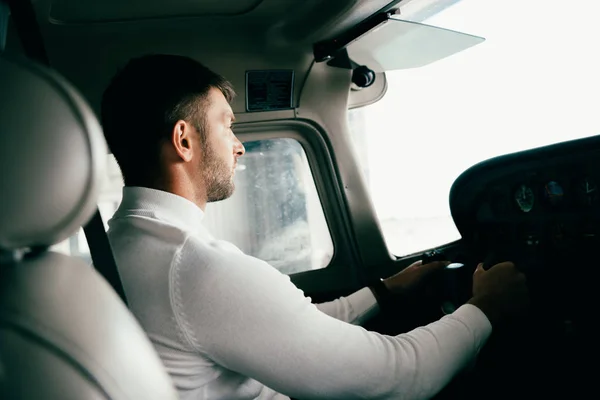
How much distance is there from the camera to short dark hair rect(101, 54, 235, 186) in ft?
5.02

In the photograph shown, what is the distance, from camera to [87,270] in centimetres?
86

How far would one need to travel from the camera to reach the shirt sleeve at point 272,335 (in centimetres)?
115

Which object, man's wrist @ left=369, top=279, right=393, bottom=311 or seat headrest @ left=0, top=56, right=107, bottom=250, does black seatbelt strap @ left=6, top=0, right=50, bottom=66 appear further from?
man's wrist @ left=369, top=279, right=393, bottom=311

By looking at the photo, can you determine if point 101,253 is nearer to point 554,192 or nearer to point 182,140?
point 182,140

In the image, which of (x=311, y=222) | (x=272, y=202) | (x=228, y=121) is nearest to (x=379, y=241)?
(x=311, y=222)

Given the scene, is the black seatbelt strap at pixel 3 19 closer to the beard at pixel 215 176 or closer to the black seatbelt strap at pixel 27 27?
the black seatbelt strap at pixel 27 27

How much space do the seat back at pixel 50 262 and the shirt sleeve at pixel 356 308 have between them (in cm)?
137

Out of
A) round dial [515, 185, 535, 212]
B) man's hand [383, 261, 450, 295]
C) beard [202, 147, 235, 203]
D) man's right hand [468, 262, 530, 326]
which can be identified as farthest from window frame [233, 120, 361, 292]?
man's right hand [468, 262, 530, 326]

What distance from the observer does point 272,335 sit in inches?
45.4

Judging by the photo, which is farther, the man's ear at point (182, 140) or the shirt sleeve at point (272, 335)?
the man's ear at point (182, 140)

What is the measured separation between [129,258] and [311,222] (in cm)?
189

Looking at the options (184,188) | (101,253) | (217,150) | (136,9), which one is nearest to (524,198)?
(217,150)

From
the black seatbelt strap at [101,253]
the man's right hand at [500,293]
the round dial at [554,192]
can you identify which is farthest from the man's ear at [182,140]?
the round dial at [554,192]

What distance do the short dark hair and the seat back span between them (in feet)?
2.33
